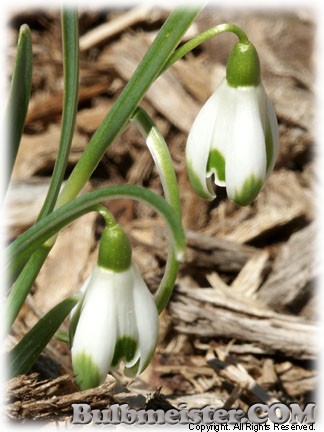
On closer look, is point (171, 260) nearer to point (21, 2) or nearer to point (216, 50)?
point (216, 50)

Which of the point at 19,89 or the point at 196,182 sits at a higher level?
the point at 19,89

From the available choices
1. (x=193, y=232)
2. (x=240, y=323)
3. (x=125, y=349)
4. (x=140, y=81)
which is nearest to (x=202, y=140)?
(x=140, y=81)

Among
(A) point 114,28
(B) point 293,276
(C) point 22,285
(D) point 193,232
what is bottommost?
(C) point 22,285

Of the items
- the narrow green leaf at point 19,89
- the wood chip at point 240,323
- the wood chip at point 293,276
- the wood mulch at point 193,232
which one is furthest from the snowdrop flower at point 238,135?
the wood chip at point 293,276

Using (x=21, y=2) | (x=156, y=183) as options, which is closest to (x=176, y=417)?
(x=156, y=183)

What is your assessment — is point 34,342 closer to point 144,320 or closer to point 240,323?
point 144,320

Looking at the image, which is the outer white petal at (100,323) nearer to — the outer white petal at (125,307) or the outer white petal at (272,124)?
the outer white petal at (125,307)

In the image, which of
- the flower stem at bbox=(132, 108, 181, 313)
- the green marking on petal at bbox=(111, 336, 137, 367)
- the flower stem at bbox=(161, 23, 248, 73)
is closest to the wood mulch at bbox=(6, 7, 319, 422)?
the green marking on petal at bbox=(111, 336, 137, 367)
